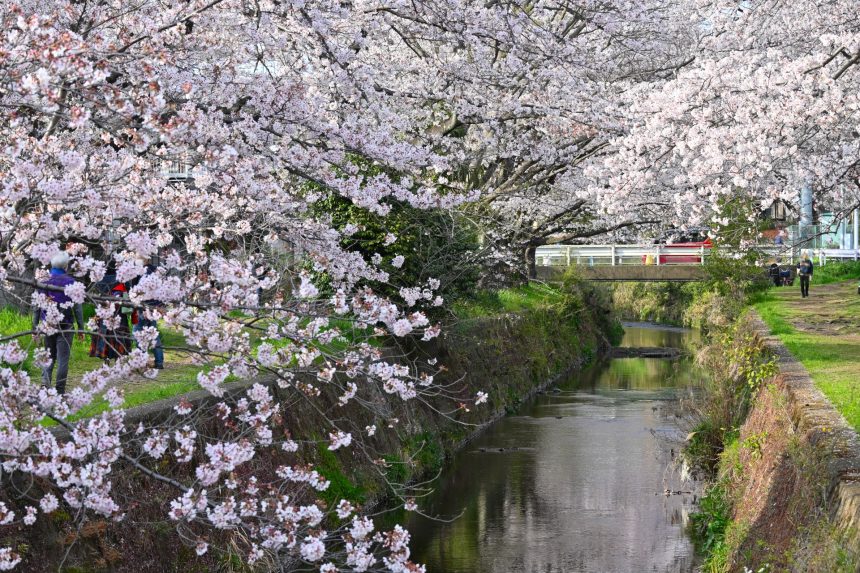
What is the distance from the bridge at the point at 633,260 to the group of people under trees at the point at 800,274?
1.92ft

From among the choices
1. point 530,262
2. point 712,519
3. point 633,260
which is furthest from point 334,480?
point 633,260

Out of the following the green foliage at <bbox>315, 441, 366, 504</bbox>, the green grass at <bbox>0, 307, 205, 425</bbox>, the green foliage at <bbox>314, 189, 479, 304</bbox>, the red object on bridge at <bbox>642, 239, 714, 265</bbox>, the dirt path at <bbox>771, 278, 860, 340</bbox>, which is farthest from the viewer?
the red object on bridge at <bbox>642, 239, 714, 265</bbox>

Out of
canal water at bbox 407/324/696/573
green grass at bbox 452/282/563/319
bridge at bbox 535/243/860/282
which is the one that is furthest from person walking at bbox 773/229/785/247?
bridge at bbox 535/243/860/282

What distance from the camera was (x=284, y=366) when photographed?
6.23 meters

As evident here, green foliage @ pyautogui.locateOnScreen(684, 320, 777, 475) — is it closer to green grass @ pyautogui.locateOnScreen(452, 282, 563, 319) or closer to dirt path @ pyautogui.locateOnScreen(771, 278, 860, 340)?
dirt path @ pyautogui.locateOnScreen(771, 278, 860, 340)

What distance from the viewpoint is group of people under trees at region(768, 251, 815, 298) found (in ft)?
82.2

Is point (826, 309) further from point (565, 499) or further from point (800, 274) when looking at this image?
point (565, 499)

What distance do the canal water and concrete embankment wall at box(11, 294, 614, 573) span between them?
0.61 metres

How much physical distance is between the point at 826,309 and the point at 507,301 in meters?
8.35

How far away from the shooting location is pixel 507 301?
27266mm

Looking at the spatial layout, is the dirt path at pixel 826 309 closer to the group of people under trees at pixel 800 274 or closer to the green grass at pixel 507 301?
the group of people under trees at pixel 800 274

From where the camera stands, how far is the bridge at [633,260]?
111ft

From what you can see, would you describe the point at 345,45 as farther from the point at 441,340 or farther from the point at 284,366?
the point at 441,340

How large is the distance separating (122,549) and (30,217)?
10.9 feet
